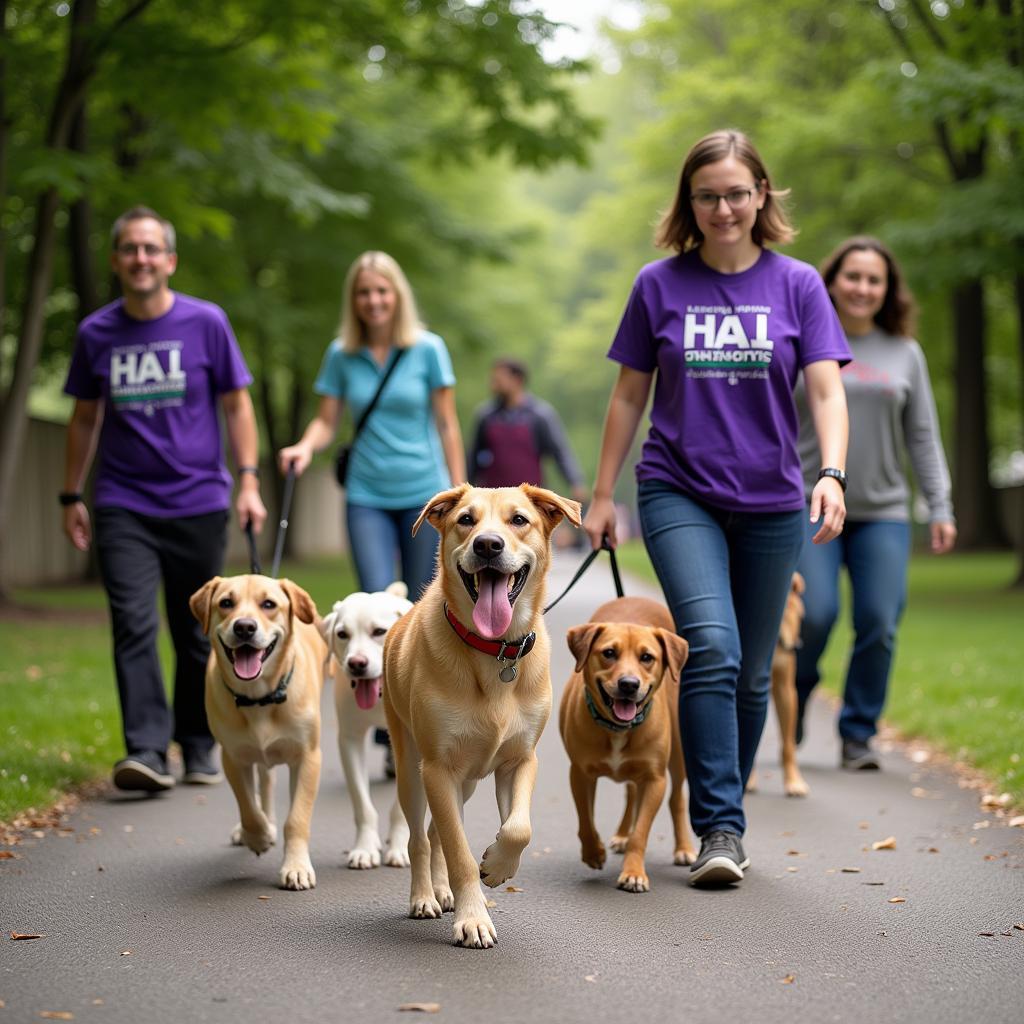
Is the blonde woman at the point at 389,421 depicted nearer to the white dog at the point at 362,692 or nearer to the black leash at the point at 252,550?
the black leash at the point at 252,550

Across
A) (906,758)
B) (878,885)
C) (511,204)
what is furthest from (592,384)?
(878,885)

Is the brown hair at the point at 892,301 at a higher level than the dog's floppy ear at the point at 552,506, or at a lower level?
higher

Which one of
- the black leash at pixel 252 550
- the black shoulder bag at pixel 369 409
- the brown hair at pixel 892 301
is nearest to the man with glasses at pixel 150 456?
A: the black leash at pixel 252 550

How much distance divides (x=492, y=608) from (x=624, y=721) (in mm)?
→ 1087

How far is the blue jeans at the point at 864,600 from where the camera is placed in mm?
8086

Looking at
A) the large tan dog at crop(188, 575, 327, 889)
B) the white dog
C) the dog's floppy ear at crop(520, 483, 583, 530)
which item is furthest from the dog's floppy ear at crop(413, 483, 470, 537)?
the white dog

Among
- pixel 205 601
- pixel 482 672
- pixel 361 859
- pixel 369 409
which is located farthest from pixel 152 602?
pixel 482 672

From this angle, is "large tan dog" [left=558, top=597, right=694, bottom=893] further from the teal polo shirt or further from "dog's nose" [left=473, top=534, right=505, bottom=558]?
the teal polo shirt

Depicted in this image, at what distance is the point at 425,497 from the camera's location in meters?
7.83

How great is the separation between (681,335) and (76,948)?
300 centimetres

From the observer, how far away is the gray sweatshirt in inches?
320

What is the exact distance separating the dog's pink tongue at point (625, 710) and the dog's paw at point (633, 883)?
22.2 inches

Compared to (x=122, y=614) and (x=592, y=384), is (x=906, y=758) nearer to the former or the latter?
(x=122, y=614)

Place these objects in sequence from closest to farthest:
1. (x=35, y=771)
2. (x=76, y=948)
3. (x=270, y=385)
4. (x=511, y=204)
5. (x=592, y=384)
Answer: (x=76, y=948) → (x=35, y=771) → (x=270, y=385) → (x=511, y=204) → (x=592, y=384)
